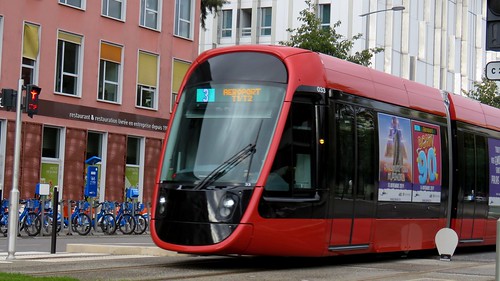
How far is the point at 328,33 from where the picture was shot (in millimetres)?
39719

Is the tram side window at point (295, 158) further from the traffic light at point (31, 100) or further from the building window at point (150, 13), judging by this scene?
the building window at point (150, 13)

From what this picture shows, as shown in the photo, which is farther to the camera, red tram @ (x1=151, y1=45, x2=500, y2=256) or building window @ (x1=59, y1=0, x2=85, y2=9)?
building window @ (x1=59, y1=0, x2=85, y2=9)

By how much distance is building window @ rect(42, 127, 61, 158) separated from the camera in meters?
36.1

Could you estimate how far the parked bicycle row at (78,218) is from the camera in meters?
29.7

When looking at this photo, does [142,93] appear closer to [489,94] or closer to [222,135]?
[489,94]

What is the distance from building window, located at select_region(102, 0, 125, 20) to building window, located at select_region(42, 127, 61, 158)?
5.31 m

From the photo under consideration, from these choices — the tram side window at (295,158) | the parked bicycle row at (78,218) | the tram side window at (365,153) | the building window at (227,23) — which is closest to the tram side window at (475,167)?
the tram side window at (365,153)

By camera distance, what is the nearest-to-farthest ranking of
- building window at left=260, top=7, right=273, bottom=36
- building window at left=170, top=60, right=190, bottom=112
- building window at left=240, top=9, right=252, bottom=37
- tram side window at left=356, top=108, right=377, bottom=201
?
1. tram side window at left=356, top=108, right=377, bottom=201
2. building window at left=170, top=60, right=190, bottom=112
3. building window at left=260, top=7, right=273, bottom=36
4. building window at left=240, top=9, right=252, bottom=37

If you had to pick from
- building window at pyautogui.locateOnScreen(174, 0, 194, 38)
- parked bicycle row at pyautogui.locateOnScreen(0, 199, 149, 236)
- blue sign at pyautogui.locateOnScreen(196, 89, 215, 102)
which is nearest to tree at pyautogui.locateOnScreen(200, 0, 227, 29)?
building window at pyautogui.locateOnScreen(174, 0, 194, 38)

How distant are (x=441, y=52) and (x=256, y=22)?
43.8ft

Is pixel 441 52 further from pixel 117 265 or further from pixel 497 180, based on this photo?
pixel 117 265

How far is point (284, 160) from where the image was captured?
14.8m

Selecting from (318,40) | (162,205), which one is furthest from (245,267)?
(318,40)

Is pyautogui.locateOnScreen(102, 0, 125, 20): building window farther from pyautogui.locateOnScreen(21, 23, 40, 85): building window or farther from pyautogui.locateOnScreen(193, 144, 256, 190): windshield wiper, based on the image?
pyautogui.locateOnScreen(193, 144, 256, 190): windshield wiper
